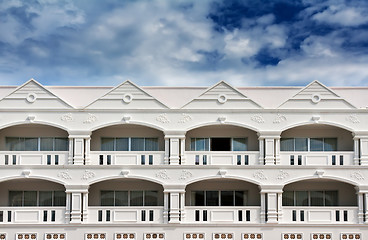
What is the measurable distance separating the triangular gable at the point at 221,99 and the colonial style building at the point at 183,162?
0.05 m

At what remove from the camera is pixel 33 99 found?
1077 inches

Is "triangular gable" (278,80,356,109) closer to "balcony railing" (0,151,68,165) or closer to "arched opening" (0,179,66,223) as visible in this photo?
"balcony railing" (0,151,68,165)

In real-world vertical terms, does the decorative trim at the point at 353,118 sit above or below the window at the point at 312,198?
above

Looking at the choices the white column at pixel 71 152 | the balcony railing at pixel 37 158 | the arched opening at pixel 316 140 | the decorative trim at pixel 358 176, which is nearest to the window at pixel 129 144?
the white column at pixel 71 152

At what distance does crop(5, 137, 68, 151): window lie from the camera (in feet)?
94.0

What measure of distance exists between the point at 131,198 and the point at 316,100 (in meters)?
11.2

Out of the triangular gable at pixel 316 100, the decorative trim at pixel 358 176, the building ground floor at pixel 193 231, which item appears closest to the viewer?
the building ground floor at pixel 193 231

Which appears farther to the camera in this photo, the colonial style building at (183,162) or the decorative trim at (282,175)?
the decorative trim at (282,175)

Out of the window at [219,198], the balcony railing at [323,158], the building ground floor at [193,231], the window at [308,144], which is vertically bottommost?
the building ground floor at [193,231]

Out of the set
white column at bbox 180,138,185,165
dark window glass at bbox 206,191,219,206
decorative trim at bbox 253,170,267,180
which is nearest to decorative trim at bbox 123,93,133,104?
white column at bbox 180,138,185,165

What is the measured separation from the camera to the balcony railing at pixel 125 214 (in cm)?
2662

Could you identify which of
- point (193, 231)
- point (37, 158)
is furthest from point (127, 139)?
point (193, 231)

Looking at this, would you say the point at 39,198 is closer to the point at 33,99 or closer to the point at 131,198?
the point at 131,198

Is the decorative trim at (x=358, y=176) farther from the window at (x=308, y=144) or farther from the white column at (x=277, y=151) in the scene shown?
the white column at (x=277, y=151)
